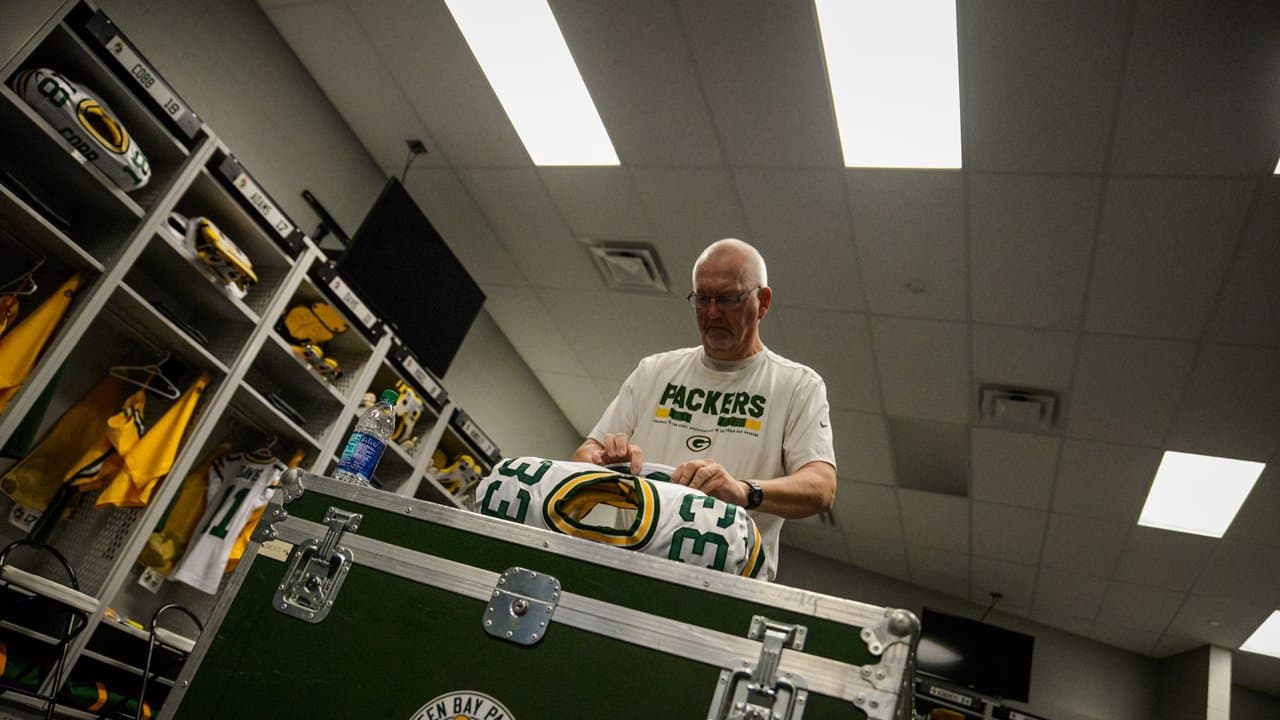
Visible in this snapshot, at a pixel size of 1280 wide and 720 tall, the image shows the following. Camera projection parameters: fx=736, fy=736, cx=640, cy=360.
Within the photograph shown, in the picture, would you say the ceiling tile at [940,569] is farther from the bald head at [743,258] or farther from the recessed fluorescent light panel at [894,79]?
the bald head at [743,258]

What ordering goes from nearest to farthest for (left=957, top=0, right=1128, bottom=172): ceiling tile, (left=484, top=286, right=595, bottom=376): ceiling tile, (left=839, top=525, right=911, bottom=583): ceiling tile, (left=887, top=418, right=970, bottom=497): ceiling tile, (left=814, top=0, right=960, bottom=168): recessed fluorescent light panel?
(left=957, top=0, right=1128, bottom=172): ceiling tile → (left=814, top=0, right=960, bottom=168): recessed fluorescent light panel → (left=887, top=418, right=970, bottom=497): ceiling tile → (left=484, top=286, right=595, bottom=376): ceiling tile → (left=839, top=525, right=911, bottom=583): ceiling tile

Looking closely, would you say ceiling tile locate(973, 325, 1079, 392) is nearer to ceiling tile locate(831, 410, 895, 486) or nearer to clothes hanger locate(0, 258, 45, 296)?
ceiling tile locate(831, 410, 895, 486)

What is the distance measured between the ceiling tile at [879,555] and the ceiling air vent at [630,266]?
3.42 metres

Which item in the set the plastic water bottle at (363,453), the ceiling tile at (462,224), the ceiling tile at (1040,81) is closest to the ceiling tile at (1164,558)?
the ceiling tile at (1040,81)

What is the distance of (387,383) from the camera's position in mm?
4039

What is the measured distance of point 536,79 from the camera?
348cm

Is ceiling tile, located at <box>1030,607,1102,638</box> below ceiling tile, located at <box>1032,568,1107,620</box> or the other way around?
below

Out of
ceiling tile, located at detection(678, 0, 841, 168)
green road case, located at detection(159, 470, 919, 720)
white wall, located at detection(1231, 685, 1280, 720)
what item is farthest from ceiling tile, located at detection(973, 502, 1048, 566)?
green road case, located at detection(159, 470, 919, 720)

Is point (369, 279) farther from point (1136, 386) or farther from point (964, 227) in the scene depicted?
point (1136, 386)

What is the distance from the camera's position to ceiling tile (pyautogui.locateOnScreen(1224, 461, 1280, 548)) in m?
4.28

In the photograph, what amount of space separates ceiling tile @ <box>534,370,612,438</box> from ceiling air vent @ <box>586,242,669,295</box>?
1.47m

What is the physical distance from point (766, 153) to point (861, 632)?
9.38 ft

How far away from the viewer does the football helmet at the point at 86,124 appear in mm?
2238

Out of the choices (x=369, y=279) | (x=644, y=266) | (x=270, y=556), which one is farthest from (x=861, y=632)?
(x=644, y=266)
